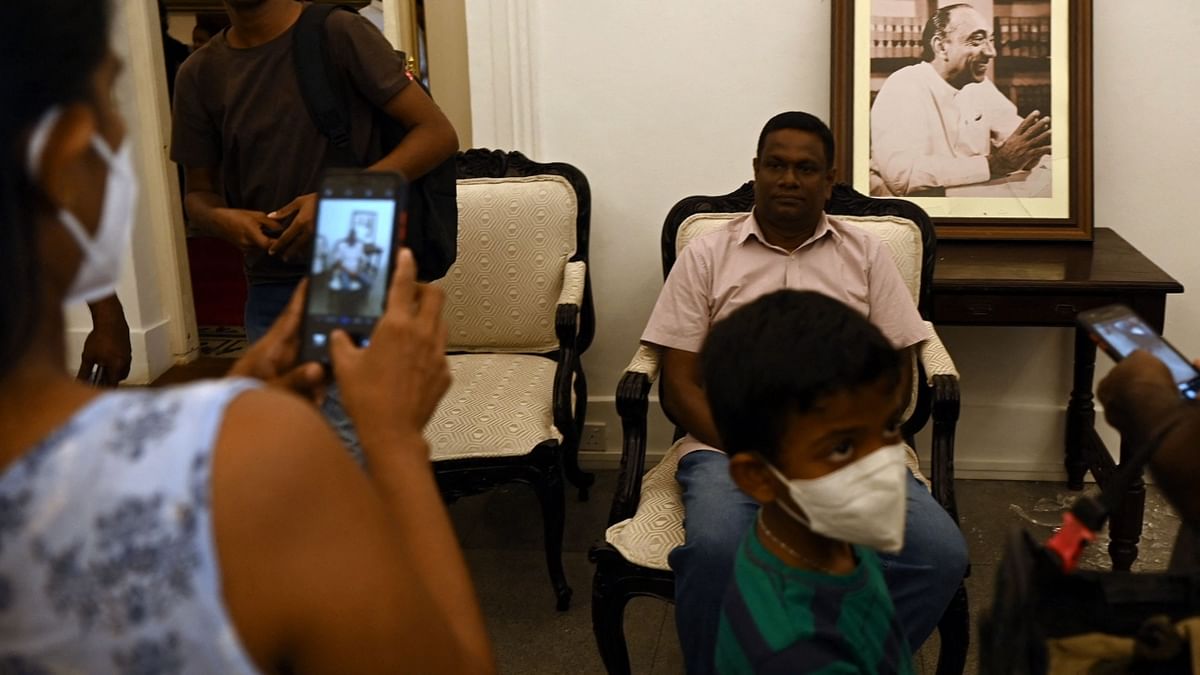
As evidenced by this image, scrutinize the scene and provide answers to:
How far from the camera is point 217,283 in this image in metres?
6.34

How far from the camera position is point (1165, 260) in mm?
3314

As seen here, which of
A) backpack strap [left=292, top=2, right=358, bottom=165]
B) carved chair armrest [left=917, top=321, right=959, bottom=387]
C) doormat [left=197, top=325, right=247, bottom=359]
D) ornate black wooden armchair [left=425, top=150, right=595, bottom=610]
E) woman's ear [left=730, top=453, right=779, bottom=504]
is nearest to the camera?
woman's ear [left=730, top=453, right=779, bottom=504]

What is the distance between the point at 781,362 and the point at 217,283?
565 cm

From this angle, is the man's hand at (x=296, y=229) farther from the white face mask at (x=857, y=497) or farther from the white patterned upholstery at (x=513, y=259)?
the white patterned upholstery at (x=513, y=259)

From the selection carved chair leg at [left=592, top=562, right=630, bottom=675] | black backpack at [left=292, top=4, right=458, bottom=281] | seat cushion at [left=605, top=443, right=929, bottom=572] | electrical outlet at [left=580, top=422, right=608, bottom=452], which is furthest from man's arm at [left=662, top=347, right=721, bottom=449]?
electrical outlet at [left=580, top=422, right=608, bottom=452]

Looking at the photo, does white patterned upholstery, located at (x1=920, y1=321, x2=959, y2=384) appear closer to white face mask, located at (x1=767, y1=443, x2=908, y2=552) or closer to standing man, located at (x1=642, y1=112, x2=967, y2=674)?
standing man, located at (x1=642, y1=112, x2=967, y2=674)

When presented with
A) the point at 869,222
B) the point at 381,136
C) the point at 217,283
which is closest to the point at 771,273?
the point at 869,222

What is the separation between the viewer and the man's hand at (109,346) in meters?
2.05

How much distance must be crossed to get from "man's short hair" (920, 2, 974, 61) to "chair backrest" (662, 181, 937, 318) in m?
0.55

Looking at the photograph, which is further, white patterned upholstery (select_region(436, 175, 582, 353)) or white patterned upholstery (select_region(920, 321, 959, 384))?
white patterned upholstery (select_region(436, 175, 582, 353))

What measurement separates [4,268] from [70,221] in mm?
75

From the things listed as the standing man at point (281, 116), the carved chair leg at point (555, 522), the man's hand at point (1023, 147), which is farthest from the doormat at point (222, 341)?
the man's hand at point (1023, 147)

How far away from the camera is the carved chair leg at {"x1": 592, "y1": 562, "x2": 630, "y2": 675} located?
7.35 feet

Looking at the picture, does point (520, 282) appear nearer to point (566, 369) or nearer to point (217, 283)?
point (566, 369)
